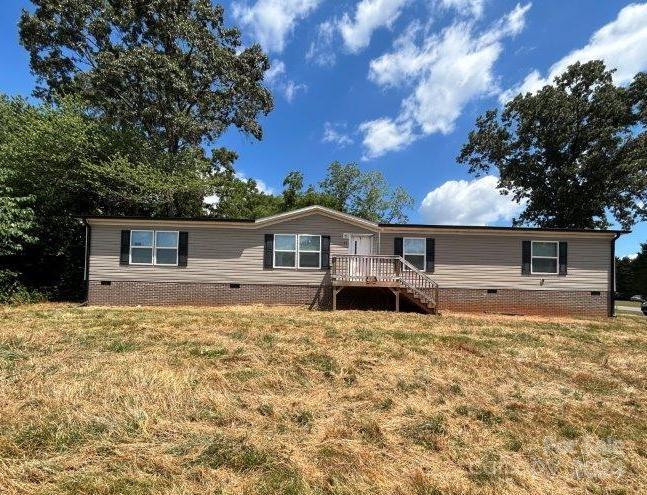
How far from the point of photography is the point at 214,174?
2411cm

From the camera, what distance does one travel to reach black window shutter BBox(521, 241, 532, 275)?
1407 centimetres

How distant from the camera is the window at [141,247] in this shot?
541 inches

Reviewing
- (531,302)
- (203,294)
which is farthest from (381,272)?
(203,294)

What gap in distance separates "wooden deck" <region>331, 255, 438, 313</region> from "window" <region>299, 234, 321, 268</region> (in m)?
0.89

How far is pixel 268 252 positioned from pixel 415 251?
5.53 meters

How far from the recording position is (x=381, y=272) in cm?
1336

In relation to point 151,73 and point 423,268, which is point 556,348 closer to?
point 423,268

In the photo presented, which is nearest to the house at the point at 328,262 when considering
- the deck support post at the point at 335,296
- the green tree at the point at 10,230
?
the deck support post at the point at 335,296

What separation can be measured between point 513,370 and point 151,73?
738 inches

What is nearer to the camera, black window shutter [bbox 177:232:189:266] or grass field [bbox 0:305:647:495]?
grass field [bbox 0:305:647:495]

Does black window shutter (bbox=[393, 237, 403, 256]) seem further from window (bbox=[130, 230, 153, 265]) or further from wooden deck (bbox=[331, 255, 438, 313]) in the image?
window (bbox=[130, 230, 153, 265])

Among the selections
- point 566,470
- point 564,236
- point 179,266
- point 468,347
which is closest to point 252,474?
point 566,470

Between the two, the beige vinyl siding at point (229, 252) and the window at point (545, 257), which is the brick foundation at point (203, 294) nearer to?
the beige vinyl siding at point (229, 252)

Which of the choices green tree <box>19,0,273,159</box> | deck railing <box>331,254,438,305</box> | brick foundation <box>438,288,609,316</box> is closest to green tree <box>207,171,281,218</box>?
green tree <box>19,0,273,159</box>
